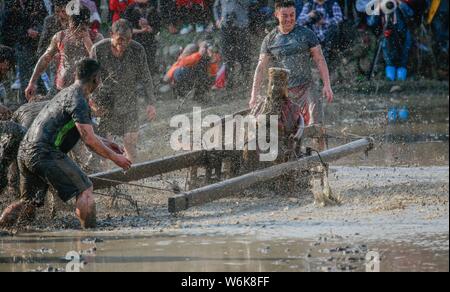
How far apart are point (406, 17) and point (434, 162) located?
19.1 feet

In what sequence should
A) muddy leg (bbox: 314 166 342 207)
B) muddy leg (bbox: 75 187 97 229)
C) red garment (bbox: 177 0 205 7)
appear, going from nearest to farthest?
1. muddy leg (bbox: 75 187 97 229)
2. muddy leg (bbox: 314 166 342 207)
3. red garment (bbox: 177 0 205 7)

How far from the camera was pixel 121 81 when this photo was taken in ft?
46.4

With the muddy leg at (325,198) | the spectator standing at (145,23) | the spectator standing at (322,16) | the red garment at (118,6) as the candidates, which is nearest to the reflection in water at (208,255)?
the muddy leg at (325,198)

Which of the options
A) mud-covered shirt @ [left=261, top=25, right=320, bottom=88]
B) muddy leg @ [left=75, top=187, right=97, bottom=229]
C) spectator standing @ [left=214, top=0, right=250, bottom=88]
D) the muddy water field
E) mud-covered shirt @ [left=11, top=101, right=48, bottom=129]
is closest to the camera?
the muddy water field

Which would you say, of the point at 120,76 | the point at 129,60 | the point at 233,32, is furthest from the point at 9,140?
the point at 233,32

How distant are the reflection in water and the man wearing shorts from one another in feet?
12.5

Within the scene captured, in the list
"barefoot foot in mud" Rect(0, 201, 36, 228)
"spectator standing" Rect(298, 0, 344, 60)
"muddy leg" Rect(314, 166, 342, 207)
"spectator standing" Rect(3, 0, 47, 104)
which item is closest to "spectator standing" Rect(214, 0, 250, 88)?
"spectator standing" Rect(298, 0, 344, 60)

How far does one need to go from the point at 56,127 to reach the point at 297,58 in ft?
12.7

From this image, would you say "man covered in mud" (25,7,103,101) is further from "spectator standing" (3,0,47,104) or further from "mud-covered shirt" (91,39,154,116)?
"spectator standing" (3,0,47,104)

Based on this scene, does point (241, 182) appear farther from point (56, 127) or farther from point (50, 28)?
point (50, 28)

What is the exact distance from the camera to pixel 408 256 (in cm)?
976

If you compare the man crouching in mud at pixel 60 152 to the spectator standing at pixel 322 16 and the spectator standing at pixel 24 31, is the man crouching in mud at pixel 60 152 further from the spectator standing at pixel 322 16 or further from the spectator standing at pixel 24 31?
the spectator standing at pixel 322 16

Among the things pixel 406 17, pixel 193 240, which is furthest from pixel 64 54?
pixel 406 17

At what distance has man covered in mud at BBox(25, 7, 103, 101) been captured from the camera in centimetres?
1431
